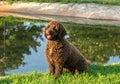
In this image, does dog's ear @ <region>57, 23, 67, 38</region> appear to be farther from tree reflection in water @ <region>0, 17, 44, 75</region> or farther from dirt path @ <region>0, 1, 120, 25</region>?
dirt path @ <region>0, 1, 120, 25</region>

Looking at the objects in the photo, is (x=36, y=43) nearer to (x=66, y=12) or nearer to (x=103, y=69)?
(x=103, y=69)

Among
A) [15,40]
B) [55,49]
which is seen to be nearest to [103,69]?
[55,49]

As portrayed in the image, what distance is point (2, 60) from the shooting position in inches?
673

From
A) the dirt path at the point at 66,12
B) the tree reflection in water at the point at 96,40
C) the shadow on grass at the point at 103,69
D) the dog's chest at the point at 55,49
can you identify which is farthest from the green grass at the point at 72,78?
the dirt path at the point at 66,12

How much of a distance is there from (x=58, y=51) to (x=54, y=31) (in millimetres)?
577

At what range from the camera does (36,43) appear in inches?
842

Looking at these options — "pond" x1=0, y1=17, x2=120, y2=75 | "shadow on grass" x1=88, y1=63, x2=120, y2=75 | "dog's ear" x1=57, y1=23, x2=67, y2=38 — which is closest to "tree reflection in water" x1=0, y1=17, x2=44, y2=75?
"pond" x1=0, y1=17, x2=120, y2=75

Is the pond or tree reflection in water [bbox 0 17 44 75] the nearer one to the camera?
the pond

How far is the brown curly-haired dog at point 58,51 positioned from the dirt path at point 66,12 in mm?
21203

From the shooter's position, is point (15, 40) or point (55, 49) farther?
point (15, 40)

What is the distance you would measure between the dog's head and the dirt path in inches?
854

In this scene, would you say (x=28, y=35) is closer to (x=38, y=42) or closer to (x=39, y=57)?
(x=38, y=42)

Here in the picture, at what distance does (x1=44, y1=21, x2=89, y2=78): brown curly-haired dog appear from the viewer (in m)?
9.16

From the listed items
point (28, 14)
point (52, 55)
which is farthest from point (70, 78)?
point (28, 14)
